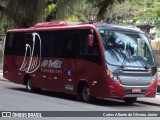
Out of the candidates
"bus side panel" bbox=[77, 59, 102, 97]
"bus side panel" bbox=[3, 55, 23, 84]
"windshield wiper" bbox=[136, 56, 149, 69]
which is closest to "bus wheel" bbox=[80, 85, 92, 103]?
"bus side panel" bbox=[77, 59, 102, 97]

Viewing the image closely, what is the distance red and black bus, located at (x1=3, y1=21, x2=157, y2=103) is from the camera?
16.2m

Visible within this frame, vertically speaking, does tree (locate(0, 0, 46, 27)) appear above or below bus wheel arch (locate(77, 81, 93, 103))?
above

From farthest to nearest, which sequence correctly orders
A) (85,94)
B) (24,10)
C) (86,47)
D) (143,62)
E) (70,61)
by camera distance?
(24,10), (70,61), (85,94), (86,47), (143,62)

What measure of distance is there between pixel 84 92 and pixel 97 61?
160cm

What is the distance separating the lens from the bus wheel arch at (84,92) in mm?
17062

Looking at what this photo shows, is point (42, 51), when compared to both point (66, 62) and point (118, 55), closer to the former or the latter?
point (66, 62)

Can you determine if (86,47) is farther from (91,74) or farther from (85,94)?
(85,94)

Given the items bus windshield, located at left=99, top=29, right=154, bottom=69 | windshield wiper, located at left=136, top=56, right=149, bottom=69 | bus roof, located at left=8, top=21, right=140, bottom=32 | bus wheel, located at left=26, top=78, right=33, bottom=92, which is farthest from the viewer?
bus wheel, located at left=26, top=78, right=33, bottom=92

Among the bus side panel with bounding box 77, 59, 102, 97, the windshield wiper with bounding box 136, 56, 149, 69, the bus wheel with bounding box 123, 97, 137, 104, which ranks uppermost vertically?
the windshield wiper with bounding box 136, 56, 149, 69

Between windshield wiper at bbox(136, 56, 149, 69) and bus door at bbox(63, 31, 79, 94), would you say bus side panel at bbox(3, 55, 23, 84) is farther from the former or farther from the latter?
windshield wiper at bbox(136, 56, 149, 69)

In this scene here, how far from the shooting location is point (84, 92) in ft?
57.0

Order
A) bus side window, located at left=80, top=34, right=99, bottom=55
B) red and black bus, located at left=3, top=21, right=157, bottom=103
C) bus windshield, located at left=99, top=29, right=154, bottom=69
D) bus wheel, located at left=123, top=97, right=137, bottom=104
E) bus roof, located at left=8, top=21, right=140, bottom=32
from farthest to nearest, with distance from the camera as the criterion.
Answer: bus wheel, located at left=123, top=97, right=137, bottom=104 → bus roof, located at left=8, top=21, right=140, bottom=32 → bus side window, located at left=80, top=34, right=99, bottom=55 → bus windshield, located at left=99, top=29, right=154, bottom=69 → red and black bus, located at left=3, top=21, right=157, bottom=103

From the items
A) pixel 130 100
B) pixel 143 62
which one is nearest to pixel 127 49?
pixel 143 62

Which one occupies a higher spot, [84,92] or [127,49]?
[127,49]
